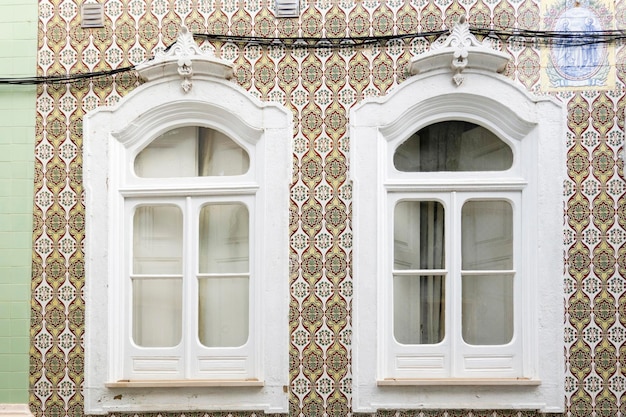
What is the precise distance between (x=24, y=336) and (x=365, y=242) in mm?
2608

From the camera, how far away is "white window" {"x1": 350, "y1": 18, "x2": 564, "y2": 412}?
5.43m

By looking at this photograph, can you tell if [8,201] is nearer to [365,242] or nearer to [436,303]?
[365,242]

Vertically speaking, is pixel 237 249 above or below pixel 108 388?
above

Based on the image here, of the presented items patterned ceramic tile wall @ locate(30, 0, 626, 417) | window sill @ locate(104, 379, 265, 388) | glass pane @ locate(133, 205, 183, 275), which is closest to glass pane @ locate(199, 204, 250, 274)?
glass pane @ locate(133, 205, 183, 275)

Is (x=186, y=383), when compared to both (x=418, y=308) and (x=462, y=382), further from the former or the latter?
(x=462, y=382)

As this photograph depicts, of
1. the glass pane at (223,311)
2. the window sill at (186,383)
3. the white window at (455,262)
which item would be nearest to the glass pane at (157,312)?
the glass pane at (223,311)

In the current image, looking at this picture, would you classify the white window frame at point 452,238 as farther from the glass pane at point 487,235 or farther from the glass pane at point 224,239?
the glass pane at point 224,239

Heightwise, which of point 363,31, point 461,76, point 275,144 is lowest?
point 275,144

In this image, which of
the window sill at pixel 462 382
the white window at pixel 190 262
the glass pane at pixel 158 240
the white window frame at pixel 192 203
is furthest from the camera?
the glass pane at pixel 158 240

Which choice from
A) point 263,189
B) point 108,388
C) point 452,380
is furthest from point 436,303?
point 108,388

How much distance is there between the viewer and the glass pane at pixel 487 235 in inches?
221

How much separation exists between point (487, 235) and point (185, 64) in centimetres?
255

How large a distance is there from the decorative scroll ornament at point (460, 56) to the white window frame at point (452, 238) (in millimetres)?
59

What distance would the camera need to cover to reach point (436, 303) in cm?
560
